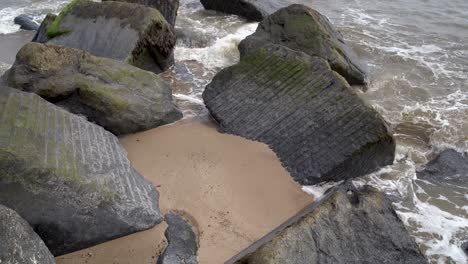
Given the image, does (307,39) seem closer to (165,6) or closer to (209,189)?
(165,6)

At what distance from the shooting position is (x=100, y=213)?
3723 millimetres

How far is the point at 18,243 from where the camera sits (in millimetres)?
2850

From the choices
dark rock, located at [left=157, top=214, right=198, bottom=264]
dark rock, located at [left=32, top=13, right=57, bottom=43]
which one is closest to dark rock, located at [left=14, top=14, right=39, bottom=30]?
dark rock, located at [left=32, top=13, right=57, bottom=43]

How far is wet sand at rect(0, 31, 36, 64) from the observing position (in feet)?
26.9

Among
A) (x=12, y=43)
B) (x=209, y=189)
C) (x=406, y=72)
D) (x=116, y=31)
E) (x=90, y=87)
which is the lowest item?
(x=12, y=43)

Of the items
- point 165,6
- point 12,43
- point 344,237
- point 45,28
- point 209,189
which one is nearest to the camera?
point 344,237

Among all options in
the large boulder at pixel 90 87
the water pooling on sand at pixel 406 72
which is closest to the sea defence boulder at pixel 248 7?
the water pooling on sand at pixel 406 72

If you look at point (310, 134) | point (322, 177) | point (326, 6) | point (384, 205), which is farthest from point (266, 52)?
point (326, 6)

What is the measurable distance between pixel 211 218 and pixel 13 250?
1.85 metres

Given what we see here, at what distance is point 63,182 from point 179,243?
3.34 feet

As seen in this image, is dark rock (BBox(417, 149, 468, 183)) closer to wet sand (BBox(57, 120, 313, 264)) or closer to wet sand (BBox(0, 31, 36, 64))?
wet sand (BBox(57, 120, 313, 264))

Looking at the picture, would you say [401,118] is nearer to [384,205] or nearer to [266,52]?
[266,52]

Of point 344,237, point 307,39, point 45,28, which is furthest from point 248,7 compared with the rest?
point 344,237

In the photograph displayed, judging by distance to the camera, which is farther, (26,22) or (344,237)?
(26,22)
